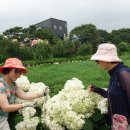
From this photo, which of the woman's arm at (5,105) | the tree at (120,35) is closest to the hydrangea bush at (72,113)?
the woman's arm at (5,105)

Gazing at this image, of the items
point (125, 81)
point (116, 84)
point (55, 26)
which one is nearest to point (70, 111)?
point (116, 84)

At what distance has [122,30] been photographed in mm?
68438

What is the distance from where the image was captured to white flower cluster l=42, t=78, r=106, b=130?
386 centimetres

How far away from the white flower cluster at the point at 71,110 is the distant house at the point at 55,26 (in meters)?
55.5

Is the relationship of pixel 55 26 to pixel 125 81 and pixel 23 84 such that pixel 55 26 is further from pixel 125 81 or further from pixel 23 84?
pixel 125 81

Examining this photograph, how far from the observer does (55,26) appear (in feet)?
203

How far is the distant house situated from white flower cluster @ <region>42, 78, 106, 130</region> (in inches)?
2186

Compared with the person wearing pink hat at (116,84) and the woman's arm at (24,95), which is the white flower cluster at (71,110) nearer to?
the woman's arm at (24,95)

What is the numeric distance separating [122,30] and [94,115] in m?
65.4

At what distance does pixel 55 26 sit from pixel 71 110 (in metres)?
58.2

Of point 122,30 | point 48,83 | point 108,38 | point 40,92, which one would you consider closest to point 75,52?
point 48,83

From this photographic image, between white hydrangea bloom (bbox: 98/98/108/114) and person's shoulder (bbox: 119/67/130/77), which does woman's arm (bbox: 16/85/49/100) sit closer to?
white hydrangea bloom (bbox: 98/98/108/114)

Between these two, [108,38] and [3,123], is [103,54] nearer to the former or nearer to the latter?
[3,123]

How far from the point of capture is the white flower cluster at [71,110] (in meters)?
3.86
